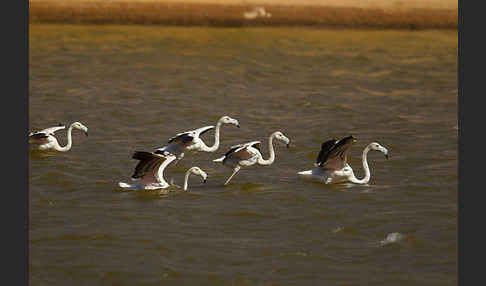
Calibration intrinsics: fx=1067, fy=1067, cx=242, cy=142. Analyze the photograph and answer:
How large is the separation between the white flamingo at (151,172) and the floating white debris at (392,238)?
10.2 ft

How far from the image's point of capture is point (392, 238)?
37.4 feet

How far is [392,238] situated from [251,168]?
4.15 meters

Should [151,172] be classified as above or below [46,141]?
below

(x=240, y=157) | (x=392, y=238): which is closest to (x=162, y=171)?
(x=240, y=157)

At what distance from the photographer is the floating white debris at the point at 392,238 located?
11.3 metres

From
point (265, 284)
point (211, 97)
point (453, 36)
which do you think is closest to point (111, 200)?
point (265, 284)

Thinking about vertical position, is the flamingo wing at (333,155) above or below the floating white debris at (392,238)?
above

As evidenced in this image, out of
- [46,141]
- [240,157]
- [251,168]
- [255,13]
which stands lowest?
[251,168]

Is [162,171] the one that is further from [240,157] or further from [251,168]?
[251,168]

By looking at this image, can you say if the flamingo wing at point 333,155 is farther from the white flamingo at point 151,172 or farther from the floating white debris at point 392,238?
the floating white debris at point 392,238

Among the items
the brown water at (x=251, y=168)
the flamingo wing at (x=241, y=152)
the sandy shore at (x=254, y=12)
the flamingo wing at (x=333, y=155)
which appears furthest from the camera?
the sandy shore at (x=254, y=12)

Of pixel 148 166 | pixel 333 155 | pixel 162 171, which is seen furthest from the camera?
pixel 333 155

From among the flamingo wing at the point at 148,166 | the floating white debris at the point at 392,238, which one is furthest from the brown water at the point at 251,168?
the flamingo wing at the point at 148,166

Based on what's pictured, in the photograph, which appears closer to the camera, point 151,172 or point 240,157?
point 151,172
